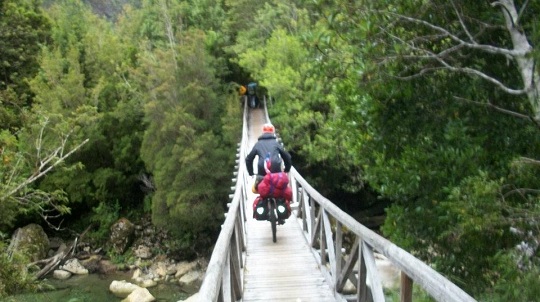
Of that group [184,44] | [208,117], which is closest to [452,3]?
[208,117]

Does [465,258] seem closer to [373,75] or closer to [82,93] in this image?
[373,75]

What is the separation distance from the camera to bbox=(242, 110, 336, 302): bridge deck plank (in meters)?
5.15

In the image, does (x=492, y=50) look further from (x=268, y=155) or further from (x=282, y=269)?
(x=268, y=155)

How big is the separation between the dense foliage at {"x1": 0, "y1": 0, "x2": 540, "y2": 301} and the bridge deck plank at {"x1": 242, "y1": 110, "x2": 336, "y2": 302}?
1044 millimetres

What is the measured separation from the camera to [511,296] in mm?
3605

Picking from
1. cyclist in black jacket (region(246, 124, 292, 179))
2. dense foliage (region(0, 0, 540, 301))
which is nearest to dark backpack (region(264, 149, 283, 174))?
cyclist in black jacket (region(246, 124, 292, 179))

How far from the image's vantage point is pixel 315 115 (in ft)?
60.8

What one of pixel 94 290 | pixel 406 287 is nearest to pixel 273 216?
pixel 406 287

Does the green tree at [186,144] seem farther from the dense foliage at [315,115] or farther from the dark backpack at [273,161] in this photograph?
the dark backpack at [273,161]

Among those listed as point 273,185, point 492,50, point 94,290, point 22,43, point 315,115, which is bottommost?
point 94,290

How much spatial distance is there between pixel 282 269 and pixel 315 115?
1280cm

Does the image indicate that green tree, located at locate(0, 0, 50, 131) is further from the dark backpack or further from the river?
the dark backpack

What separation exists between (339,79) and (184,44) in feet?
61.5

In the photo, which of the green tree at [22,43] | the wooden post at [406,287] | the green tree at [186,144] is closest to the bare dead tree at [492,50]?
the wooden post at [406,287]
